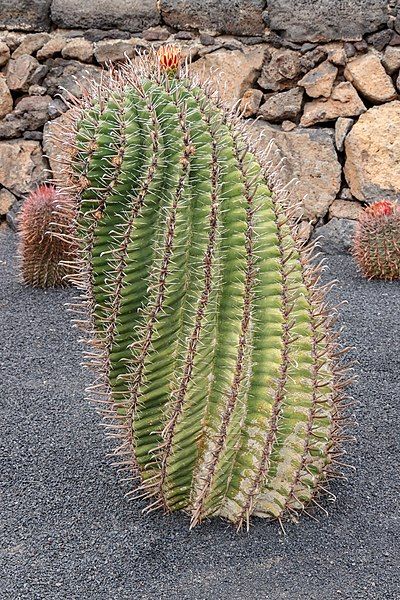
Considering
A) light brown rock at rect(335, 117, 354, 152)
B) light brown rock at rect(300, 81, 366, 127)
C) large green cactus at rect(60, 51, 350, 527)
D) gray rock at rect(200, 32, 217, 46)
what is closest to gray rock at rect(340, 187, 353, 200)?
light brown rock at rect(335, 117, 354, 152)

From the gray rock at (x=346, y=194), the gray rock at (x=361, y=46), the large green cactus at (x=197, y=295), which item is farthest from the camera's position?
the gray rock at (x=346, y=194)

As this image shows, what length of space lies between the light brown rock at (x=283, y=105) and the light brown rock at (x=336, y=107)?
77 mm

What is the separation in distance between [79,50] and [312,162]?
1855 millimetres

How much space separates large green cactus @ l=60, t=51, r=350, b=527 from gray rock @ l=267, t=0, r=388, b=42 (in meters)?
3.75

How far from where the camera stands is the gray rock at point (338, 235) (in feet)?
18.8

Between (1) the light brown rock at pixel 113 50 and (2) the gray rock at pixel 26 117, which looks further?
(2) the gray rock at pixel 26 117

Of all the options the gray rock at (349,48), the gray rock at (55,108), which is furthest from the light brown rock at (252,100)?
the gray rock at (55,108)

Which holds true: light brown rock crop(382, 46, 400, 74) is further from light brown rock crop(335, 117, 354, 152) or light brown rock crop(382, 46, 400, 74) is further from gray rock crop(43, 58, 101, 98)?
gray rock crop(43, 58, 101, 98)

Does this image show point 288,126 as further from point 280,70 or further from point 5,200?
point 5,200

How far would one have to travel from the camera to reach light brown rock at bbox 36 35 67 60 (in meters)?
6.12

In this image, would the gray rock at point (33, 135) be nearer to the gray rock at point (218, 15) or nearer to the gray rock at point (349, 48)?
the gray rock at point (218, 15)

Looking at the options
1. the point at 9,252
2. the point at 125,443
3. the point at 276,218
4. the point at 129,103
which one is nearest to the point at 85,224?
the point at 129,103

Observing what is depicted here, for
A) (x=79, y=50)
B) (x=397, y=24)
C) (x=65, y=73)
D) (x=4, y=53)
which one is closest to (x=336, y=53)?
(x=397, y=24)

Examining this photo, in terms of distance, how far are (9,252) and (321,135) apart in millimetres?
2273
